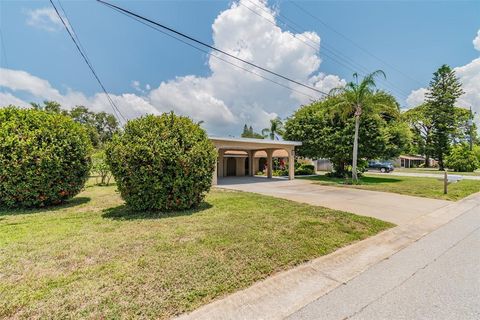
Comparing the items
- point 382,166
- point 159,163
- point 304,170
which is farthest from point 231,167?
point 382,166

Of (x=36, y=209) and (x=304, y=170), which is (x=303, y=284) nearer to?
(x=36, y=209)

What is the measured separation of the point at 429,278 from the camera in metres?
3.33

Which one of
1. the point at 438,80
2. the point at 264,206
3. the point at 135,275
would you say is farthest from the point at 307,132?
the point at 438,80

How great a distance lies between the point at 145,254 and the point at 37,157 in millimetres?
5319

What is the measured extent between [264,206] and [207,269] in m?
4.60

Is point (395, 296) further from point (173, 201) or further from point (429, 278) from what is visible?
point (173, 201)

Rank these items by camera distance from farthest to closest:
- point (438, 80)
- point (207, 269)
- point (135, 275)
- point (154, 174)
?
point (438, 80) < point (154, 174) < point (207, 269) < point (135, 275)

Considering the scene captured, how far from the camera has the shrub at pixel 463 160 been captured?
99.6 ft

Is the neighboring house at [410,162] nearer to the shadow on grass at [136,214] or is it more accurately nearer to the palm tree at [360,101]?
the palm tree at [360,101]

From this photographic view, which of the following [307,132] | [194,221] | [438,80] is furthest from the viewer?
[438,80]

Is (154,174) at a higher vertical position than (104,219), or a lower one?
higher

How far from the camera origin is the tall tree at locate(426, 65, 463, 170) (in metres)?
36.2

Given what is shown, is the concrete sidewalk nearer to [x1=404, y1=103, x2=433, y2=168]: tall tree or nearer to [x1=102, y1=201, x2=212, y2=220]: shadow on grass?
[x1=102, y1=201, x2=212, y2=220]: shadow on grass

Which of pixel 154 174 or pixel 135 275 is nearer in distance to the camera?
pixel 135 275
